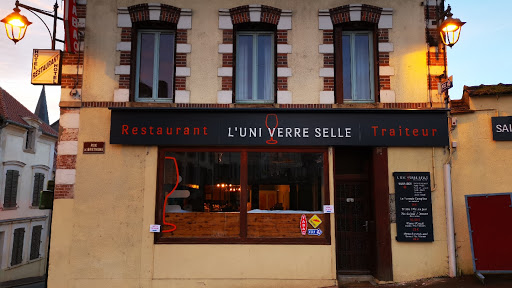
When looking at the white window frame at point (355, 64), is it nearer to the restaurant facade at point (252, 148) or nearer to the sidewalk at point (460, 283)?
the restaurant facade at point (252, 148)

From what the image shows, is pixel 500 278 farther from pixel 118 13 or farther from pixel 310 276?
pixel 118 13

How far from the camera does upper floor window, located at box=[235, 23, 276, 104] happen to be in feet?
27.6

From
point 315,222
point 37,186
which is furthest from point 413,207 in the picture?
point 37,186

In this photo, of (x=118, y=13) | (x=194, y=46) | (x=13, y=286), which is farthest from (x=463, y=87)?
(x=13, y=286)

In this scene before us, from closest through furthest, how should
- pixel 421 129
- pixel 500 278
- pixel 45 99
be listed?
1. pixel 500 278
2. pixel 421 129
3. pixel 45 99

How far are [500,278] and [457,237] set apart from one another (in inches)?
39.3

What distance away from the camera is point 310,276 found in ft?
25.1

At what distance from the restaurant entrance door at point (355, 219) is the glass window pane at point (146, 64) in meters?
4.35

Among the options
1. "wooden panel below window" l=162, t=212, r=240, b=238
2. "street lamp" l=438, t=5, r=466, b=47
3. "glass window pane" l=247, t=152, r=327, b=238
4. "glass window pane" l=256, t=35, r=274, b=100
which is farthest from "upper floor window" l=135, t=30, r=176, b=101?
"street lamp" l=438, t=5, r=466, b=47

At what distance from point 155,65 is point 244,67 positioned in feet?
6.36

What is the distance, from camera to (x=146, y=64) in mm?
8523

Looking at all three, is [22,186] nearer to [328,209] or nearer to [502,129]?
[328,209]

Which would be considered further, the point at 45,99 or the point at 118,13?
the point at 45,99

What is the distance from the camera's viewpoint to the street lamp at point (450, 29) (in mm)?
7430
